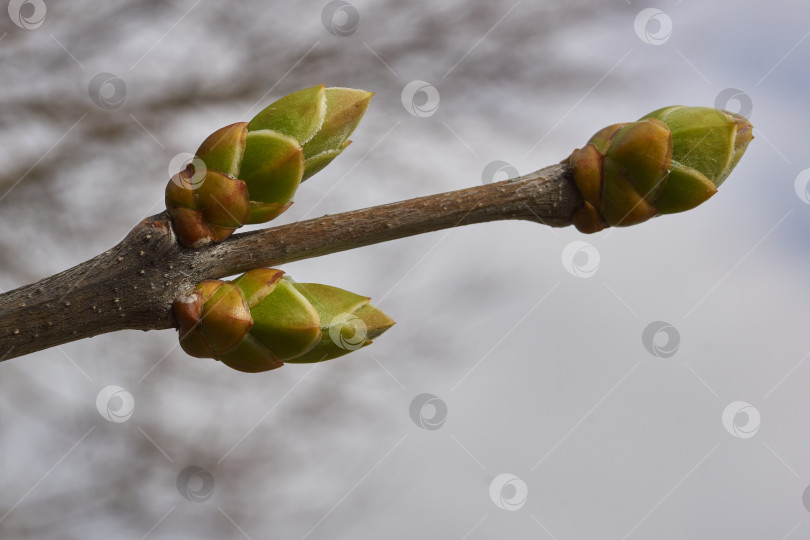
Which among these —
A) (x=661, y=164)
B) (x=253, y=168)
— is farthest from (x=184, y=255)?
(x=661, y=164)

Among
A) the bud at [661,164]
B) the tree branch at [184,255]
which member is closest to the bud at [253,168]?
the tree branch at [184,255]

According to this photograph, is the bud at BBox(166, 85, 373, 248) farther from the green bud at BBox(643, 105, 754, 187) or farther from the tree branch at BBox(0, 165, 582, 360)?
the green bud at BBox(643, 105, 754, 187)

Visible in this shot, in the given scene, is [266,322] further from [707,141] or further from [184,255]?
[707,141]

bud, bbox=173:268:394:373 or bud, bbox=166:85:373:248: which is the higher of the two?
bud, bbox=166:85:373:248

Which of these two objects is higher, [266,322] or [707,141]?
[707,141]

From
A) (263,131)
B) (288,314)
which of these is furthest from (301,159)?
(288,314)

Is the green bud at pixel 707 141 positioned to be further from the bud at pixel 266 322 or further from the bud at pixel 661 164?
the bud at pixel 266 322

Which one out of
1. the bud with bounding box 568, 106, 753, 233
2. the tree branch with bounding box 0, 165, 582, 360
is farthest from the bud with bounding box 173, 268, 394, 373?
the bud with bounding box 568, 106, 753, 233
